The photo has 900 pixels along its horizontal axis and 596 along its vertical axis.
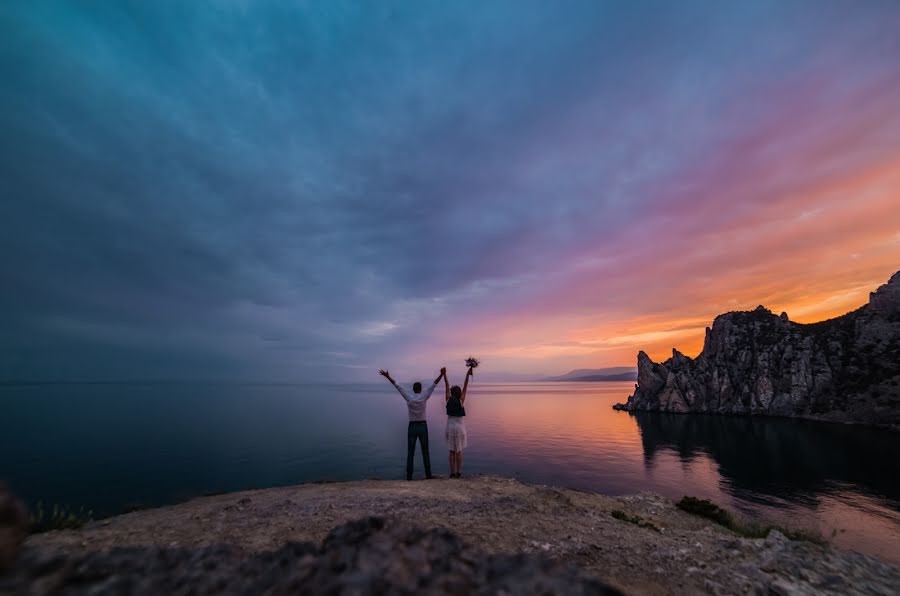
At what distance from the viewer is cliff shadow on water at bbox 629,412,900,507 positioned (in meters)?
35.9

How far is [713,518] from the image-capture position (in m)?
16.3

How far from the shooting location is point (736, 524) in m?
15.0

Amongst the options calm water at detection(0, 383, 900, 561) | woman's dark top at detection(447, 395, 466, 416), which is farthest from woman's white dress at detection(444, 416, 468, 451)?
calm water at detection(0, 383, 900, 561)

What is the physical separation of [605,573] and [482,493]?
277 inches

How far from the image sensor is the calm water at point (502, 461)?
29141mm

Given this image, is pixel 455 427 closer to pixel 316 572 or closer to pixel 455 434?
pixel 455 434

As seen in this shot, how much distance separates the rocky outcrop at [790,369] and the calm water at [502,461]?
47.2ft

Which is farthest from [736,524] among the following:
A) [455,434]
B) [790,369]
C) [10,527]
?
[790,369]

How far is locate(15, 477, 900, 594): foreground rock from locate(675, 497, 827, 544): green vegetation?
3.06m

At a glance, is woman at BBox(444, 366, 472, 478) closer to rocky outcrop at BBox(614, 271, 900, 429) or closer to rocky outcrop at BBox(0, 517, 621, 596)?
rocky outcrop at BBox(0, 517, 621, 596)

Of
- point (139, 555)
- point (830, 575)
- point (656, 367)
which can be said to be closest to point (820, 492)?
point (830, 575)

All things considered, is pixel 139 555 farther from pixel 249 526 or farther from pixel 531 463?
pixel 531 463

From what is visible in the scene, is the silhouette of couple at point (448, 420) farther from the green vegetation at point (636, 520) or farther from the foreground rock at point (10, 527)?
the foreground rock at point (10, 527)

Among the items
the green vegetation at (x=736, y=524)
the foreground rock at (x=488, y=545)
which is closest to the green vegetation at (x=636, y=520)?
the foreground rock at (x=488, y=545)
